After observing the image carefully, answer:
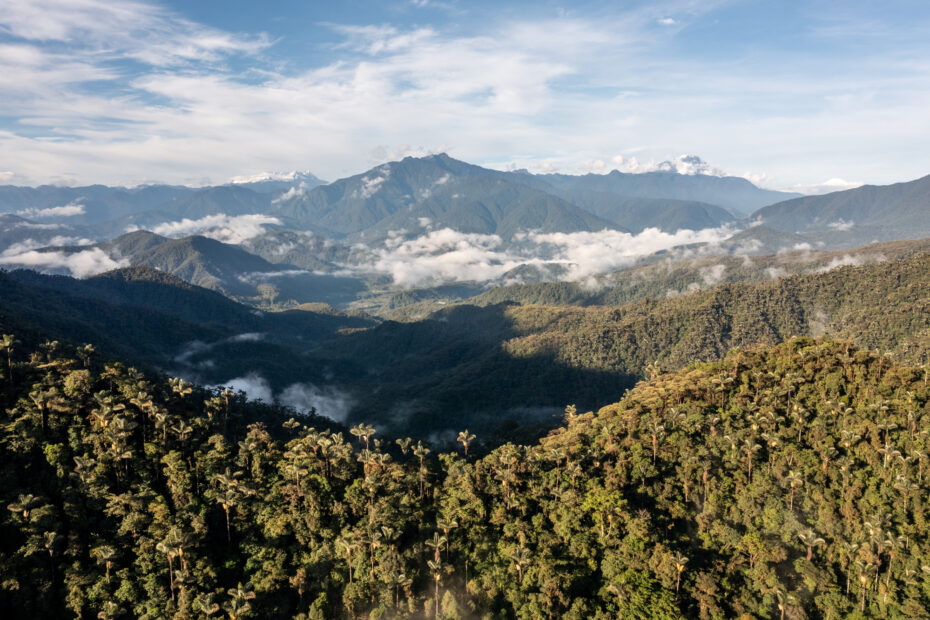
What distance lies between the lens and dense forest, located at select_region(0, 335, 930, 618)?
244 ft

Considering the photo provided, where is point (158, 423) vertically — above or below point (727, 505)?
above

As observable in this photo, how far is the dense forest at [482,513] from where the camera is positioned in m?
74.5

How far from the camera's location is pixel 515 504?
3637 inches

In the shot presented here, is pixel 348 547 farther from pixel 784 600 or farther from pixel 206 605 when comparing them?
pixel 784 600

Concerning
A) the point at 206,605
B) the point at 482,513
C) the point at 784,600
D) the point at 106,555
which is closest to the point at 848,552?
the point at 784,600

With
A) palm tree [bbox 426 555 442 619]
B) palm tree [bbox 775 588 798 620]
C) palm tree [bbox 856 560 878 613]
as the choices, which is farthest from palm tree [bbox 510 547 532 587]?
palm tree [bbox 856 560 878 613]

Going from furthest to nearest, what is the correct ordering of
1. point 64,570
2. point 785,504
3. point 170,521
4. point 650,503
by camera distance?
point 650,503 < point 785,504 < point 170,521 < point 64,570

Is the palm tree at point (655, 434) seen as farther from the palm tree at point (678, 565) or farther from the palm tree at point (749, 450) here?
the palm tree at point (678, 565)

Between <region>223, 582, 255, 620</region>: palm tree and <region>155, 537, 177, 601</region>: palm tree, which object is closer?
<region>223, 582, 255, 620</region>: palm tree

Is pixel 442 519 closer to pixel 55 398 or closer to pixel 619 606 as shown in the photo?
pixel 619 606

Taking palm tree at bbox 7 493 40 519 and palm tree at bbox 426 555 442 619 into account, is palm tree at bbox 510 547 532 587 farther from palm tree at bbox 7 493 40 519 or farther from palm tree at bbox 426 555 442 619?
palm tree at bbox 7 493 40 519

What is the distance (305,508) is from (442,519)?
82.4ft

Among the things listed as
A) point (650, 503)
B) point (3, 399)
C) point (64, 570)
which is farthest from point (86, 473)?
point (650, 503)

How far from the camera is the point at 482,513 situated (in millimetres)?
92500
